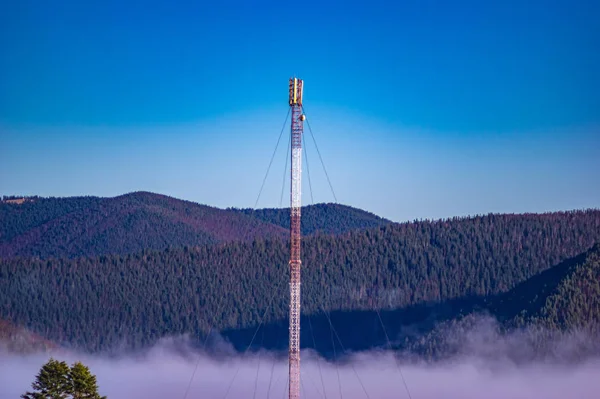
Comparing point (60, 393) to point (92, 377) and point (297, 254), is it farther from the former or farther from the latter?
point (297, 254)

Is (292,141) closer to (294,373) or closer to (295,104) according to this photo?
(295,104)

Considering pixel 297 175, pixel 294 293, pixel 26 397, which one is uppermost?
pixel 297 175

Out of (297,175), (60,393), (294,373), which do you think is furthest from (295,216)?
(60,393)

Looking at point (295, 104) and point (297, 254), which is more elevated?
point (295, 104)

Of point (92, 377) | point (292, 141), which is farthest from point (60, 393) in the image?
point (292, 141)

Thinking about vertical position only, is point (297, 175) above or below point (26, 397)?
above

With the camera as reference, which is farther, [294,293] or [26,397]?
[294,293]
